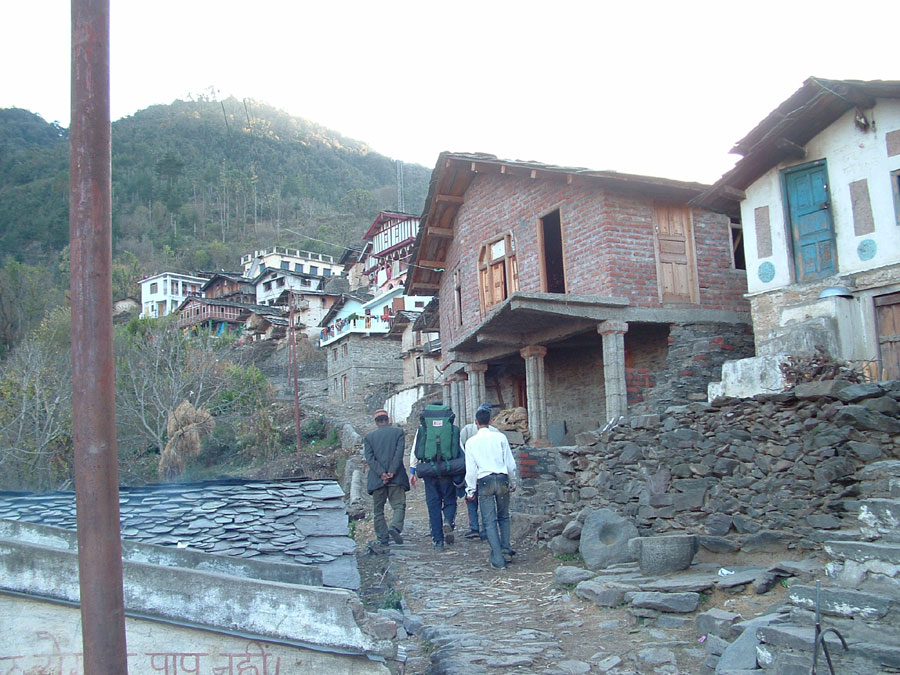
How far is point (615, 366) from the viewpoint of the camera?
14203 millimetres

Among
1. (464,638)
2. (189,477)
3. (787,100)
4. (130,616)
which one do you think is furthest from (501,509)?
(189,477)

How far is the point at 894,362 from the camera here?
400 inches

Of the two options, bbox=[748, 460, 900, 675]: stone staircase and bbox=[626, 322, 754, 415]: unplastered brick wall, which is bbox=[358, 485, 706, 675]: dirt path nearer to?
bbox=[748, 460, 900, 675]: stone staircase

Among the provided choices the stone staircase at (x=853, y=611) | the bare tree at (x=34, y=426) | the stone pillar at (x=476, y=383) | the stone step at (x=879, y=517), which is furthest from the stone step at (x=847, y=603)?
the bare tree at (x=34, y=426)

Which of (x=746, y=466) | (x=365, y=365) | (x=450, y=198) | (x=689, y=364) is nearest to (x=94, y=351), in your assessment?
(x=746, y=466)

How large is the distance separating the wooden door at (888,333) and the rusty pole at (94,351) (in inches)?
385

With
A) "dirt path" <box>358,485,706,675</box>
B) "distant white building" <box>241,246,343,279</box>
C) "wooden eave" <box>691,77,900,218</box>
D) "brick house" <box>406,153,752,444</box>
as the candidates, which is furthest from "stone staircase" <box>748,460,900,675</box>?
"distant white building" <box>241,246,343,279</box>

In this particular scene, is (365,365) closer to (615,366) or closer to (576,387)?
(576,387)

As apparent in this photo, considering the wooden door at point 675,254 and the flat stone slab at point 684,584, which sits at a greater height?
the wooden door at point 675,254

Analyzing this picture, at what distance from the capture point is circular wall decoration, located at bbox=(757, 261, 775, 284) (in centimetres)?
1161

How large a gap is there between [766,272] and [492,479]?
19.4 feet

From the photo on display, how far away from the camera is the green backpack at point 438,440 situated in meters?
9.89

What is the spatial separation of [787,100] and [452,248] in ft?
34.3

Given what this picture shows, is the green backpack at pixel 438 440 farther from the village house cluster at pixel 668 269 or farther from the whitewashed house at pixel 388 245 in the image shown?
the whitewashed house at pixel 388 245
